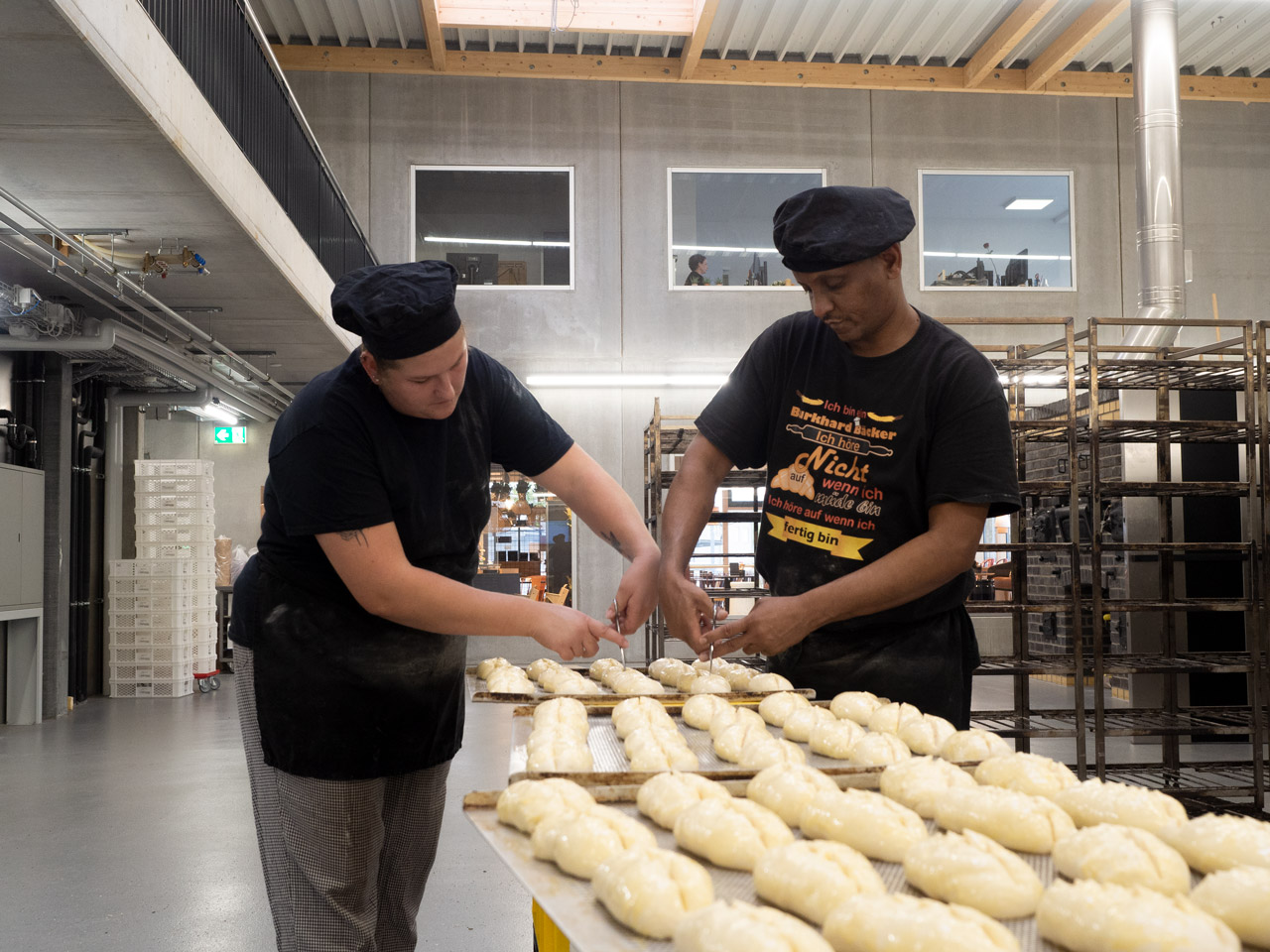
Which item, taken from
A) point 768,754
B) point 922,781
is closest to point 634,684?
point 768,754

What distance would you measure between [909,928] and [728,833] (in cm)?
31

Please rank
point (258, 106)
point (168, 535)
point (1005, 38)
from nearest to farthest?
point (258, 106) → point (168, 535) → point (1005, 38)

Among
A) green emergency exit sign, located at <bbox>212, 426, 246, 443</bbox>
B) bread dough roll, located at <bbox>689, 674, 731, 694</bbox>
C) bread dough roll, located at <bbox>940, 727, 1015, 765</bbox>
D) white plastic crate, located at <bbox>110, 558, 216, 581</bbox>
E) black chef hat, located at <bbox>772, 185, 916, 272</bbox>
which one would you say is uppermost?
green emergency exit sign, located at <bbox>212, 426, 246, 443</bbox>

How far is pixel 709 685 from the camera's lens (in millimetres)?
2148

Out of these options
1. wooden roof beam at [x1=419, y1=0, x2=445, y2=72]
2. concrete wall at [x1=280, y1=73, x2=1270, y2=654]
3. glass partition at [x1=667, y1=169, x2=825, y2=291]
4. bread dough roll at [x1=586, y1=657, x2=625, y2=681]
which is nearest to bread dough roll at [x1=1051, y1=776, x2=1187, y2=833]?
bread dough roll at [x1=586, y1=657, x2=625, y2=681]

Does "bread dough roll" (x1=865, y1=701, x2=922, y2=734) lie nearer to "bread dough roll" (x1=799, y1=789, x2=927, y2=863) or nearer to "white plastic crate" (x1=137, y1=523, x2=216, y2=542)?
"bread dough roll" (x1=799, y1=789, x2=927, y2=863)

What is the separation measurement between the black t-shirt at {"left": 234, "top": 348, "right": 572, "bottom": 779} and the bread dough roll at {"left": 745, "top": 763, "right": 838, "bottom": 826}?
67 centimetres

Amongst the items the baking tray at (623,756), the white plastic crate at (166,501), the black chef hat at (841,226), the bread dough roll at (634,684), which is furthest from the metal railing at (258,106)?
the baking tray at (623,756)

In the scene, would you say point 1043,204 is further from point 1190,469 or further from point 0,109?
point 0,109

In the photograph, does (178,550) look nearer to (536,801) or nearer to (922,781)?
(536,801)

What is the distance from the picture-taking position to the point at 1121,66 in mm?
10742

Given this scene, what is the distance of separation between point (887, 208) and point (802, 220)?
0.14 m

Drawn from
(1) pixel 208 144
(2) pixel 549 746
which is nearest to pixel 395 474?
(2) pixel 549 746

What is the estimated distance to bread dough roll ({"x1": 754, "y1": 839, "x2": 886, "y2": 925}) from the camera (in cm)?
96
